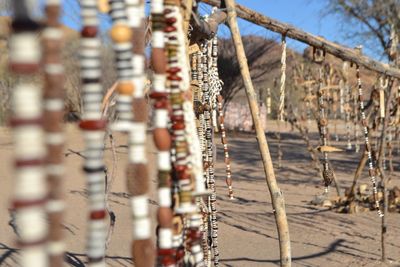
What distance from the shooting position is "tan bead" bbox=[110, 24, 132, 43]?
2.19 ft

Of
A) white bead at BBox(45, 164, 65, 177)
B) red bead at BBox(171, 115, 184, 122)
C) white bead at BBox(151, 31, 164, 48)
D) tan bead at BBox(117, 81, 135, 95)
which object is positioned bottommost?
white bead at BBox(45, 164, 65, 177)

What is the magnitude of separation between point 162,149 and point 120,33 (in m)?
0.20

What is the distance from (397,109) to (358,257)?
1.47 metres

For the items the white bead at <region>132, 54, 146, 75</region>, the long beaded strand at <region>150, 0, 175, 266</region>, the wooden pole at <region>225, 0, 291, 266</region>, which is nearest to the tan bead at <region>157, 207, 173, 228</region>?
the long beaded strand at <region>150, 0, 175, 266</region>

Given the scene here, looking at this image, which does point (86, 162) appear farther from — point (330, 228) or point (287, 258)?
point (330, 228)

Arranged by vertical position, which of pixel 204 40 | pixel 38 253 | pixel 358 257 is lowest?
pixel 358 257

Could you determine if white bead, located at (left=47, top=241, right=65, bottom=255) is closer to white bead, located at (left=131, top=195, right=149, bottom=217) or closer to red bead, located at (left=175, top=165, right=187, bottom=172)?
white bead, located at (left=131, top=195, right=149, bottom=217)

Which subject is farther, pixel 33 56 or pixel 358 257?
pixel 358 257

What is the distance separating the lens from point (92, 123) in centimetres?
62

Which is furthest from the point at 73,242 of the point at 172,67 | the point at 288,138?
the point at 288,138

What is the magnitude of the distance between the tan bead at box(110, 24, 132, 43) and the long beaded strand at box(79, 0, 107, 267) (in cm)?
4

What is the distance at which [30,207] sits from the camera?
454mm

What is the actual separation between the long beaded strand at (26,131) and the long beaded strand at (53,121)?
109 millimetres

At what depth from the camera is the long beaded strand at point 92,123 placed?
0.62m
